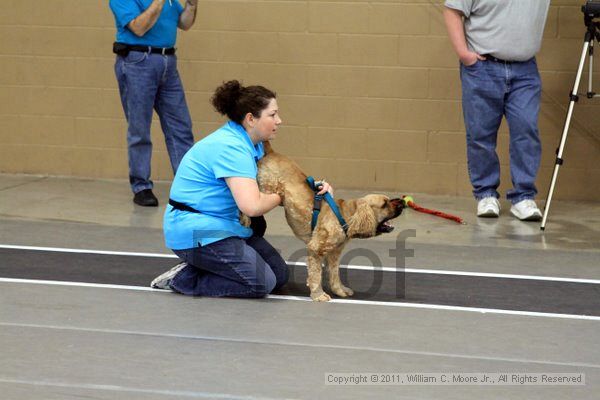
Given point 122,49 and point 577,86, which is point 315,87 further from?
point 577,86

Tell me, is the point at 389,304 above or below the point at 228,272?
below

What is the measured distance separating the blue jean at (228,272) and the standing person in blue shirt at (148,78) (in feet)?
8.97

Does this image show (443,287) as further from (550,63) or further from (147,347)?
(550,63)

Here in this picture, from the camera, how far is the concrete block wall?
917 cm

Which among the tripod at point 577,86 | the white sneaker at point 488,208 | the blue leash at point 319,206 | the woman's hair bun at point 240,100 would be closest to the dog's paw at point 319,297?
the blue leash at point 319,206

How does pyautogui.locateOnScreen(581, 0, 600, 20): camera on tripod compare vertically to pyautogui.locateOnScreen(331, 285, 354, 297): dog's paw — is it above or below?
above

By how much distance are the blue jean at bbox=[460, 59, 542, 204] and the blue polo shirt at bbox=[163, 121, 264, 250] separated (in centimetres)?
300

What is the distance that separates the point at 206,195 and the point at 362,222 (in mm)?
922

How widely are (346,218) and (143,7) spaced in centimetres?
346

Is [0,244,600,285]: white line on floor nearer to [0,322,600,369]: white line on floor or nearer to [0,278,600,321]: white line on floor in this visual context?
[0,278,600,321]: white line on floor

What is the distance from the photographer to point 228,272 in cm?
608

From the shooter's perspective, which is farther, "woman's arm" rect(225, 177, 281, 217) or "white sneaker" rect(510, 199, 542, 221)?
"white sneaker" rect(510, 199, 542, 221)

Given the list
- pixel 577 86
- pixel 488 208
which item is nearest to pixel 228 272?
pixel 488 208

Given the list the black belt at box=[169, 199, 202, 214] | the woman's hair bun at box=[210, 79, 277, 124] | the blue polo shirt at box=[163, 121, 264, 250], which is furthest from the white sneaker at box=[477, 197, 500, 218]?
the black belt at box=[169, 199, 202, 214]
